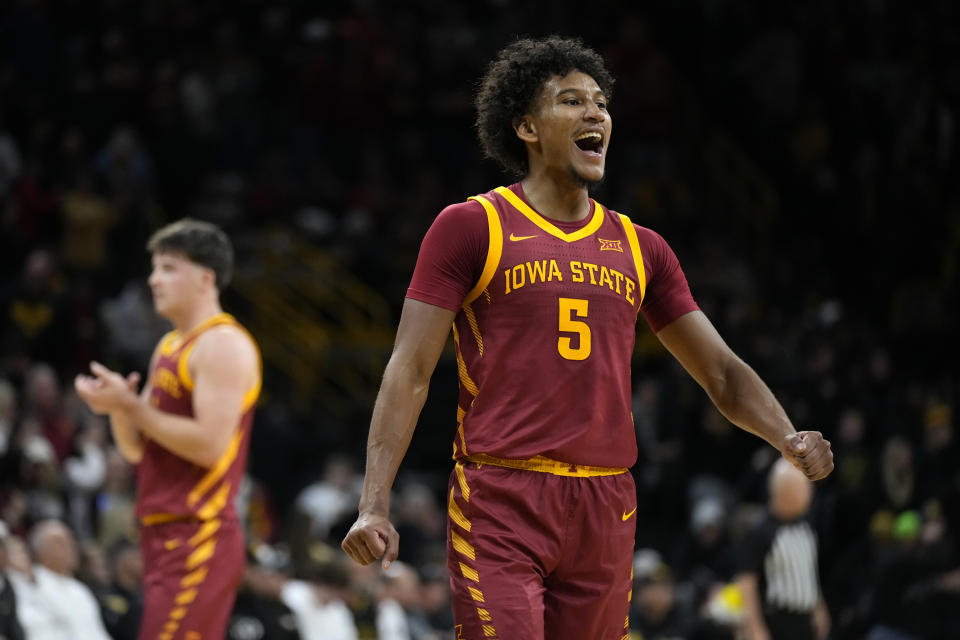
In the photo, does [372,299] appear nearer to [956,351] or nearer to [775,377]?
[775,377]

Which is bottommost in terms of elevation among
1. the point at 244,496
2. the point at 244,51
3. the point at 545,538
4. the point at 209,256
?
the point at 244,496

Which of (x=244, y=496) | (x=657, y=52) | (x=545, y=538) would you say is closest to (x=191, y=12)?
(x=657, y=52)

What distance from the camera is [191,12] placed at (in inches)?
692

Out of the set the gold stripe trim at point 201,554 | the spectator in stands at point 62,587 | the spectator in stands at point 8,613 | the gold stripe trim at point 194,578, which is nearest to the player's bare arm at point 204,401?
the gold stripe trim at point 201,554

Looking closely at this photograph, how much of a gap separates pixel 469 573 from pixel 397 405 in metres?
Answer: 0.58

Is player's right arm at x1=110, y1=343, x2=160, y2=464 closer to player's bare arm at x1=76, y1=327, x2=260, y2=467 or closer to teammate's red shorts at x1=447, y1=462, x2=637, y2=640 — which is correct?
player's bare arm at x1=76, y1=327, x2=260, y2=467

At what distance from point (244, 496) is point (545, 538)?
28.4ft

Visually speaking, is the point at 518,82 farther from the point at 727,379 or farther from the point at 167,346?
the point at 167,346

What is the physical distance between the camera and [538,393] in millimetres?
4684

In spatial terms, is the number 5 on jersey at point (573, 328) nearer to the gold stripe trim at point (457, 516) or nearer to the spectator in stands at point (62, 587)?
the gold stripe trim at point (457, 516)

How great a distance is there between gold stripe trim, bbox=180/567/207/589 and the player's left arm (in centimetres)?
47

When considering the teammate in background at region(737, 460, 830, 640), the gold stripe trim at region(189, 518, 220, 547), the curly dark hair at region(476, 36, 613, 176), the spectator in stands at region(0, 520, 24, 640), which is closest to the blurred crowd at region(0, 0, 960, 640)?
the spectator in stands at region(0, 520, 24, 640)

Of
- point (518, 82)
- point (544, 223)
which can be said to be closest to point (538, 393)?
point (544, 223)

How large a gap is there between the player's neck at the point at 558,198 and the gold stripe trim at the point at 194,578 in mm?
2445
